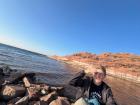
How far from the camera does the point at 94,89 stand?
652 centimetres

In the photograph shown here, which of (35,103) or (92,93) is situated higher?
(92,93)

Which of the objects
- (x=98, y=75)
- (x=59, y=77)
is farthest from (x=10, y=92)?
→ (x=59, y=77)

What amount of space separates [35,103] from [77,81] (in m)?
3.73

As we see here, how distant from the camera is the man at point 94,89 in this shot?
20.4 ft

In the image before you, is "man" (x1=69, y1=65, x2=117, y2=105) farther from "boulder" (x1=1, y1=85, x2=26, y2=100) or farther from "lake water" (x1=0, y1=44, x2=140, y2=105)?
"lake water" (x1=0, y1=44, x2=140, y2=105)

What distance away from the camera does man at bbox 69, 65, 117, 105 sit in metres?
6.22

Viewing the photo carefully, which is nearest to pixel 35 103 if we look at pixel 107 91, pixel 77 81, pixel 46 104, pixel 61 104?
pixel 46 104

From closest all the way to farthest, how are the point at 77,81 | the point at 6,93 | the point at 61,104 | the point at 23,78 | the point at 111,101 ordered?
the point at 111,101, the point at 77,81, the point at 61,104, the point at 6,93, the point at 23,78

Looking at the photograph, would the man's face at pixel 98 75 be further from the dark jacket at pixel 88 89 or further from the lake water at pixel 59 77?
the lake water at pixel 59 77

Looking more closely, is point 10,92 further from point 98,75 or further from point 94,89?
point 98,75

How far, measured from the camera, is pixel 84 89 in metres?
6.59

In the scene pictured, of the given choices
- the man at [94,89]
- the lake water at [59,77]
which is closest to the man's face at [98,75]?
the man at [94,89]

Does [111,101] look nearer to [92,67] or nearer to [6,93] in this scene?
[92,67]

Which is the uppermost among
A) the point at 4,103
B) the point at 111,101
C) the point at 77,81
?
the point at 77,81
